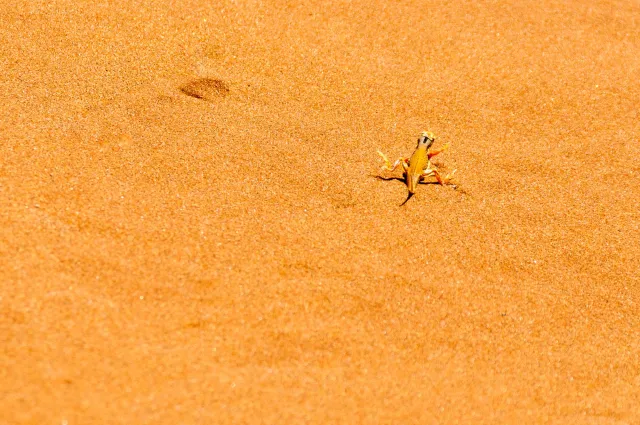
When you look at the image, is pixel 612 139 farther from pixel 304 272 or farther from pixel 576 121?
pixel 304 272

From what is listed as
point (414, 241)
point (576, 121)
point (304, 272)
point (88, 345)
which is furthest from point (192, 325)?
point (576, 121)

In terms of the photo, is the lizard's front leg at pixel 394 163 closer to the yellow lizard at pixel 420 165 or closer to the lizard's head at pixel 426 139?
the yellow lizard at pixel 420 165

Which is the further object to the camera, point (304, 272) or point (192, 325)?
point (304, 272)

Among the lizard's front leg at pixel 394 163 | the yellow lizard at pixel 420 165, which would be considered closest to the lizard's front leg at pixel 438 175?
the yellow lizard at pixel 420 165

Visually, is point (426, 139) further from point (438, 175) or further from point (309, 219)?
point (309, 219)

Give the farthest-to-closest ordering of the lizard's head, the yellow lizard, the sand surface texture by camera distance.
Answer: the lizard's head
the yellow lizard
the sand surface texture

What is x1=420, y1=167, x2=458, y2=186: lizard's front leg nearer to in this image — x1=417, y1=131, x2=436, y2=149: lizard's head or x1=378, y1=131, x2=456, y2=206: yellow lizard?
x1=378, y1=131, x2=456, y2=206: yellow lizard

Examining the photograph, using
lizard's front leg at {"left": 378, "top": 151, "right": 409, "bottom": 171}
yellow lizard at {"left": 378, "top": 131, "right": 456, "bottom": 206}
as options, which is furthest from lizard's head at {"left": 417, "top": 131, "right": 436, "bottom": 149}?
lizard's front leg at {"left": 378, "top": 151, "right": 409, "bottom": 171}
